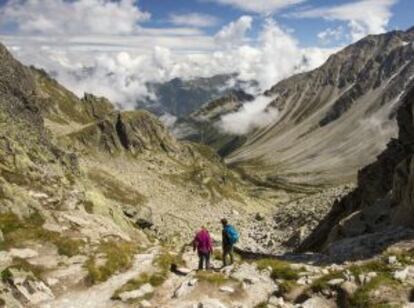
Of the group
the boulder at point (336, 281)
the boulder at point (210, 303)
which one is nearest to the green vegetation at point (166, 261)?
the boulder at point (210, 303)

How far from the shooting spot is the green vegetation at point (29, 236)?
3962 cm

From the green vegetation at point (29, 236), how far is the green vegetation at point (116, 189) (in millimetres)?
114060

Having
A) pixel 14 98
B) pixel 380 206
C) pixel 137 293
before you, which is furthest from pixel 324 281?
pixel 14 98

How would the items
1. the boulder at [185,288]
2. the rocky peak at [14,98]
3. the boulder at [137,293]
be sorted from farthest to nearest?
the rocky peak at [14,98] < the boulder at [137,293] < the boulder at [185,288]

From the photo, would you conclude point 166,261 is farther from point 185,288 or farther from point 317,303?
point 317,303

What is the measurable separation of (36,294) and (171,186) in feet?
551

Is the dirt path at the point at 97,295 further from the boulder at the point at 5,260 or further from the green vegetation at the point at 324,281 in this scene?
the green vegetation at the point at 324,281

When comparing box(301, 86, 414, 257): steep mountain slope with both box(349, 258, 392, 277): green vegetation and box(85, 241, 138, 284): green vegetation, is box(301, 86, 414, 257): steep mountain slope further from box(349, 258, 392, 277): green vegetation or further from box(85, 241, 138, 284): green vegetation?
box(85, 241, 138, 284): green vegetation

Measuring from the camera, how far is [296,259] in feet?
153

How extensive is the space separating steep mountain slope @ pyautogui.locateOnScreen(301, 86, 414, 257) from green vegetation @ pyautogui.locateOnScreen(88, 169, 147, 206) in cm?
7604

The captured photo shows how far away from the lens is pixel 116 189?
170 m

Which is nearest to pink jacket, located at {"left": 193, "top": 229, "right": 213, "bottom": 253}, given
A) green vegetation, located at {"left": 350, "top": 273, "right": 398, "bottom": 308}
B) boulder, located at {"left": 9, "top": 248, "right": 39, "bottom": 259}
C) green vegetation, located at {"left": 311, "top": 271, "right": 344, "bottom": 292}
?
green vegetation, located at {"left": 311, "top": 271, "right": 344, "bottom": 292}

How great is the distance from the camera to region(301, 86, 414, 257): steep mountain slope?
4570 cm

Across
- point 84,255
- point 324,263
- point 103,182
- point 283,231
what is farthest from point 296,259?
point 103,182
